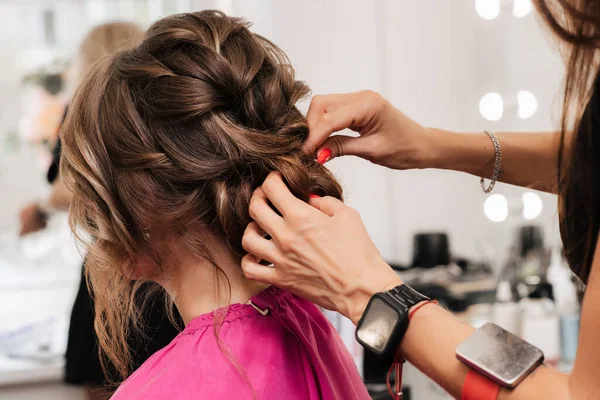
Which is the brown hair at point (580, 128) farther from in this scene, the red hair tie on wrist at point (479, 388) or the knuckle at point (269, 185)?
the knuckle at point (269, 185)

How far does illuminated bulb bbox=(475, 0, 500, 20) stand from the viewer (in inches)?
88.6

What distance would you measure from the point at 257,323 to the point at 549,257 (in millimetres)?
1453

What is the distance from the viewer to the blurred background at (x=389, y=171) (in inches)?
82.7

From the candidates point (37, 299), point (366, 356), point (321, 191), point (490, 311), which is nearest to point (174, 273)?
point (321, 191)

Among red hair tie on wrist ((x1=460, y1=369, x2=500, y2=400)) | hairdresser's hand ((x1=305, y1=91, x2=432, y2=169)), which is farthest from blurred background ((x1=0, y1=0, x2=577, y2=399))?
red hair tie on wrist ((x1=460, y1=369, x2=500, y2=400))

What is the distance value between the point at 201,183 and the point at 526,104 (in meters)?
1.64

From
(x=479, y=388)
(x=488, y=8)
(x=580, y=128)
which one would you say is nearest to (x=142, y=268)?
(x=479, y=388)

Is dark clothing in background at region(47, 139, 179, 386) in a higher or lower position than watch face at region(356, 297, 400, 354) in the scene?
lower

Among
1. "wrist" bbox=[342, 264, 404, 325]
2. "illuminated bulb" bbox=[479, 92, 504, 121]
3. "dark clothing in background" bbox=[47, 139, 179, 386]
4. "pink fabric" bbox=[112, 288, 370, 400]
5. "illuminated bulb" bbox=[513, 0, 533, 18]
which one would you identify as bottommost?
"dark clothing in background" bbox=[47, 139, 179, 386]

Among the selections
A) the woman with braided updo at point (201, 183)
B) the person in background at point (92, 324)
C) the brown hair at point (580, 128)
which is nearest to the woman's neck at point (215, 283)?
the woman with braided updo at point (201, 183)

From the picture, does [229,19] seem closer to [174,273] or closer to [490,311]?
[174,273]

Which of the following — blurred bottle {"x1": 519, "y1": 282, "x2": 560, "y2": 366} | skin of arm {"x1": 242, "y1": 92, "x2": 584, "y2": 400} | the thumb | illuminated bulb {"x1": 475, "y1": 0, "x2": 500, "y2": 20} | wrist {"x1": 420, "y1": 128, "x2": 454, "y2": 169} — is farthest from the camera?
illuminated bulb {"x1": 475, "y1": 0, "x2": 500, "y2": 20}

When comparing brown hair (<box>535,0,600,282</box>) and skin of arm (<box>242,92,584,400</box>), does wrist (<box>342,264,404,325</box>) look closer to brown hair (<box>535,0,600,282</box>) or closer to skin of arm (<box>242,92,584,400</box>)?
skin of arm (<box>242,92,584,400</box>)

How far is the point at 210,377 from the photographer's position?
0.84 meters
